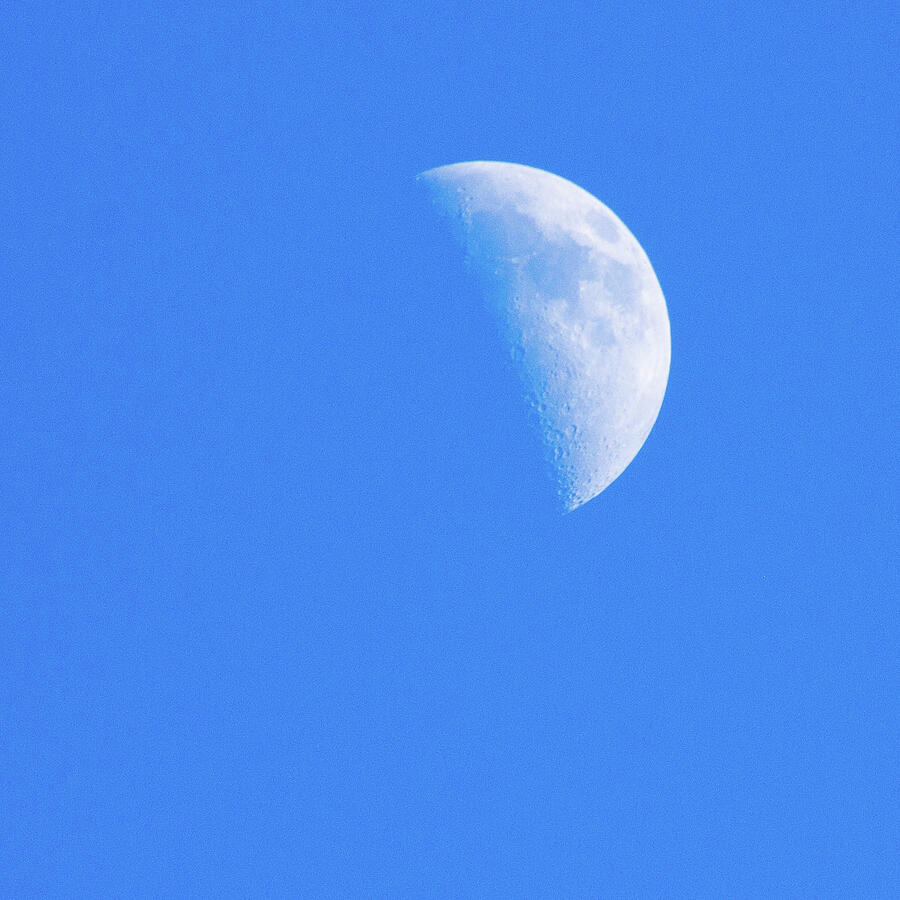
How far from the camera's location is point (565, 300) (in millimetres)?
6859

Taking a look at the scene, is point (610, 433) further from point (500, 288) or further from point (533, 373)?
point (500, 288)

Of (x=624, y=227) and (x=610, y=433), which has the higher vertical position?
(x=624, y=227)

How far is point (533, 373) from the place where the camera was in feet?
23.1

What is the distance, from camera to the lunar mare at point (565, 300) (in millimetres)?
6879

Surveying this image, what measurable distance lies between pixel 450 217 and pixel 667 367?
200 cm

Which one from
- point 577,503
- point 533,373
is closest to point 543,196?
point 533,373

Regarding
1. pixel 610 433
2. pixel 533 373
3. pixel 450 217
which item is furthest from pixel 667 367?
pixel 450 217

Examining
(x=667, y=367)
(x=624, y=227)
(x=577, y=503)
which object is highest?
(x=624, y=227)

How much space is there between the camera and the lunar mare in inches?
271

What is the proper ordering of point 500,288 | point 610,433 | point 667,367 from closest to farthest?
point 500,288 → point 610,433 → point 667,367

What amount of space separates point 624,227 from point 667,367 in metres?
1.03

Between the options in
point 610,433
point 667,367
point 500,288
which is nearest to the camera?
point 500,288

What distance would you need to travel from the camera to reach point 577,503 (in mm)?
7801

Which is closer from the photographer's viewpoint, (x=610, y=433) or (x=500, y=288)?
(x=500, y=288)
